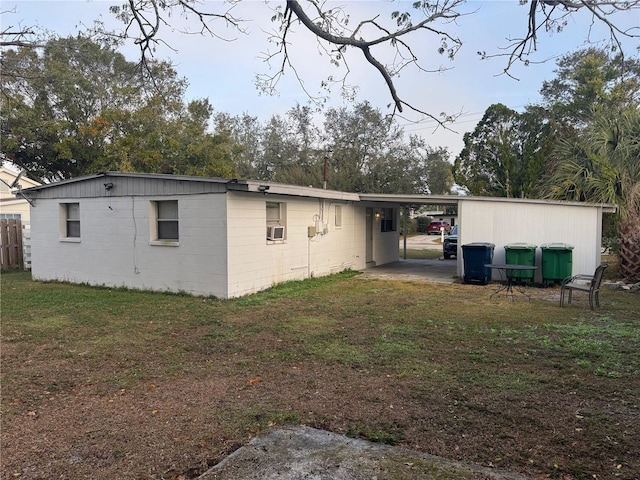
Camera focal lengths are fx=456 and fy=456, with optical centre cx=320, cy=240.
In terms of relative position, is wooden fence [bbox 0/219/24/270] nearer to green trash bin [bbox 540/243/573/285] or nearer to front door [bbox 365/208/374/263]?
front door [bbox 365/208/374/263]

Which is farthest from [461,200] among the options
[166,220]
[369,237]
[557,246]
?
[166,220]

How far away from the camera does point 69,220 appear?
1201 centimetres

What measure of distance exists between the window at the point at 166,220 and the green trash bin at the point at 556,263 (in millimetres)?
8842

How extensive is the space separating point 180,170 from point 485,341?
20902mm

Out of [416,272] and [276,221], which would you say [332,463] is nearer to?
[276,221]

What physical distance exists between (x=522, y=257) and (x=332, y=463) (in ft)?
32.9

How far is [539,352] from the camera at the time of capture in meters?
5.56

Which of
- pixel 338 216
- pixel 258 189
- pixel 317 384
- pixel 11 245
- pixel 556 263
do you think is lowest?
pixel 317 384

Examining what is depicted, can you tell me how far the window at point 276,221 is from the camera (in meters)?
10.9

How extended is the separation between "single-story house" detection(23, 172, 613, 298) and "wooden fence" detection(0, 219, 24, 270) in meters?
3.06

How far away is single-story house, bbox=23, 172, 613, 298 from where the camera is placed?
31.4 ft

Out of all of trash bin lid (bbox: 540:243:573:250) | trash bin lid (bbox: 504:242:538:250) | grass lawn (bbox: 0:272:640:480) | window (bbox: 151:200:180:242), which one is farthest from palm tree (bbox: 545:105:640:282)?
window (bbox: 151:200:180:242)

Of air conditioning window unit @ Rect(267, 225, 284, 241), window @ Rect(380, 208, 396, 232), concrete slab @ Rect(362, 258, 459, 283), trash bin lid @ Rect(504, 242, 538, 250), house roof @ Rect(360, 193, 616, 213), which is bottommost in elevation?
concrete slab @ Rect(362, 258, 459, 283)

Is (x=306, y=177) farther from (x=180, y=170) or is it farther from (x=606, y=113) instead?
(x=606, y=113)
